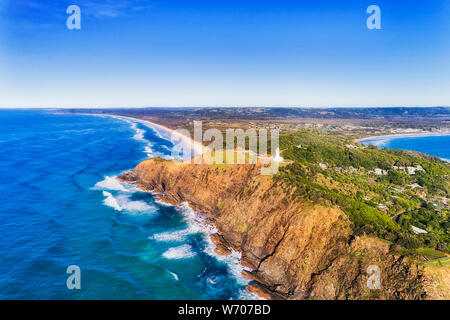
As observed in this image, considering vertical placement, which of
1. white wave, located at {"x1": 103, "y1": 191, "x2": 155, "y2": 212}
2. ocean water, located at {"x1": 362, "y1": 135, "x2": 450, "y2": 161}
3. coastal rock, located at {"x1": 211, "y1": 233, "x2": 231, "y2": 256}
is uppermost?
ocean water, located at {"x1": 362, "y1": 135, "x2": 450, "y2": 161}

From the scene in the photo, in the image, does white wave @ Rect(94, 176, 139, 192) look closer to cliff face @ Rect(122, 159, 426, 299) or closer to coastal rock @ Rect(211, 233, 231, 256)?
cliff face @ Rect(122, 159, 426, 299)

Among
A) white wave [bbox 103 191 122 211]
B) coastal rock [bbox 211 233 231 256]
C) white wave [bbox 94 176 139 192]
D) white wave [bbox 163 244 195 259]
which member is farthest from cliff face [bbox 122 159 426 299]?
white wave [bbox 94 176 139 192]

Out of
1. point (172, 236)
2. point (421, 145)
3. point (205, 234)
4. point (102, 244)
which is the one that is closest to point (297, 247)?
point (205, 234)

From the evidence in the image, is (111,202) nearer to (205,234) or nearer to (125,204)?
(125,204)

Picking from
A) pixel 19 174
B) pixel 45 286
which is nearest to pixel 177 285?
pixel 45 286

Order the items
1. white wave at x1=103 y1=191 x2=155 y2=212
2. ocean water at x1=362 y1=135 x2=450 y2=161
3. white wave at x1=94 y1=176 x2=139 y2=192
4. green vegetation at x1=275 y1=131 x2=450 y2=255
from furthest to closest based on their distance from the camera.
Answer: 1. ocean water at x1=362 y1=135 x2=450 y2=161
2. white wave at x1=94 y1=176 x2=139 y2=192
3. white wave at x1=103 y1=191 x2=155 y2=212
4. green vegetation at x1=275 y1=131 x2=450 y2=255
